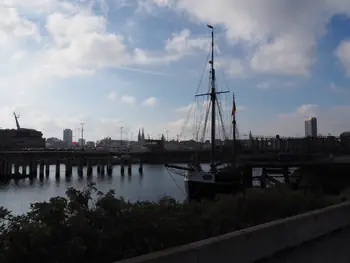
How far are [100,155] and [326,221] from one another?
147 meters

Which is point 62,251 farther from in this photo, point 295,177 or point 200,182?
point 295,177

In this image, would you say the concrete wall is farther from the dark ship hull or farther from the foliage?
the dark ship hull

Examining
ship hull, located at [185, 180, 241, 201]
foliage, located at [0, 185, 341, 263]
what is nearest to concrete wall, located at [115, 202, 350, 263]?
foliage, located at [0, 185, 341, 263]

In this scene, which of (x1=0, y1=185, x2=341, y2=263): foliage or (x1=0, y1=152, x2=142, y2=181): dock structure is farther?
(x1=0, y1=152, x2=142, y2=181): dock structure

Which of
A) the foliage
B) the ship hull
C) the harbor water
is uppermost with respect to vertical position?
the foliage

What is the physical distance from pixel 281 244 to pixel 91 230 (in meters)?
3.26

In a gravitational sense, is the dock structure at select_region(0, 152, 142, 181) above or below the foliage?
below

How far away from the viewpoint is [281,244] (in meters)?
7.03

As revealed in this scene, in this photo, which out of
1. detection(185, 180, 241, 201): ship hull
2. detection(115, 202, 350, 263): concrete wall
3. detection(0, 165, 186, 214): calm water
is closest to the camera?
detection(115, 202, 350, 263): concrete wall

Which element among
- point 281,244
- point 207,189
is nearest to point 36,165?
point 207,189

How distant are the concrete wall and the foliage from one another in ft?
2.69

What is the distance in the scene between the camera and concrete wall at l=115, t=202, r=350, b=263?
17.5 feet

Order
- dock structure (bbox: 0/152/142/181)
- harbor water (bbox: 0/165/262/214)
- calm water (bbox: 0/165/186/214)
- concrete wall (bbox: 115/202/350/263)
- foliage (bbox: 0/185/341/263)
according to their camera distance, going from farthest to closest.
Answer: dock structure (bbox: 0/152/142/181), calm water (bbox: 0/165/186/214), harbor water (bbox: 0/165/262/214), concrete wall (bbox: 115/202/350/263), foliage (bbox: 0/185/341/263)

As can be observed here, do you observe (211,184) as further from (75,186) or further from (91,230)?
(91,230)
